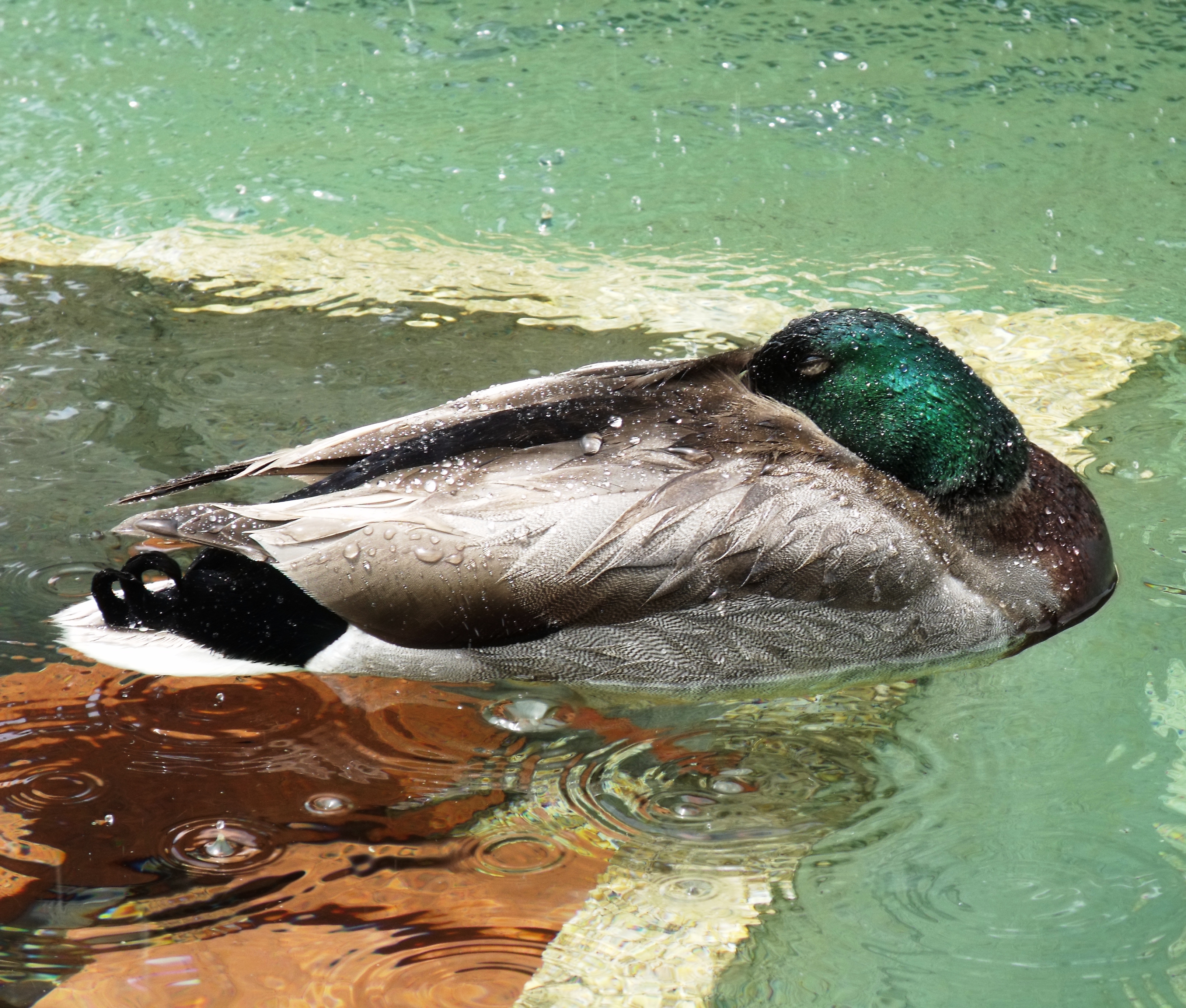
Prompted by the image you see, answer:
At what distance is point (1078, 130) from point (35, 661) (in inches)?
193

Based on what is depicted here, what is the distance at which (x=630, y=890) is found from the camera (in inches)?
97.9

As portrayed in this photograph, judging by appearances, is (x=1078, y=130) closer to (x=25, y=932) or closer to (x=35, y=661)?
(x=35, y=661)

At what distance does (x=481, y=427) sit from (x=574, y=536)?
0.37m

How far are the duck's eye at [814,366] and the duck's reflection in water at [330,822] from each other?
0.76 m

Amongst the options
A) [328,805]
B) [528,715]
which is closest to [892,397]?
[528,715]

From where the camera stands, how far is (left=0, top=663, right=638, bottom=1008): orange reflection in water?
2.29 metres

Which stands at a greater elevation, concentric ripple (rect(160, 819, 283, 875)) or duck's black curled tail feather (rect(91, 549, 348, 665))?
duck's black curled tail feather (rect(91, 549, 348, 665))

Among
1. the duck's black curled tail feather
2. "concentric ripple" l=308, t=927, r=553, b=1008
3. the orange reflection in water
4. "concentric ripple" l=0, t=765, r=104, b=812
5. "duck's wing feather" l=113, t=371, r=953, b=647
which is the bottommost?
"concentric ripple" l=308, t=927, r=553, b=1008

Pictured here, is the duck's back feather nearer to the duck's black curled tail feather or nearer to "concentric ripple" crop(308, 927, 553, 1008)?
the duck's black curled tail feather

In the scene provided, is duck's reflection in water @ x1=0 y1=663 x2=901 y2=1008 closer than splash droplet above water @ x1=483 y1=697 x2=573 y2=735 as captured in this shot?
Yes

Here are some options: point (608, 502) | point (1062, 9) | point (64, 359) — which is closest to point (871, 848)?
point (608, 502)

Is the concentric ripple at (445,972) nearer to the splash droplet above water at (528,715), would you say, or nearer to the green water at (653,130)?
the splash droplet above water at (528,715)

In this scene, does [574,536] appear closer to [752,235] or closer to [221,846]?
[221,846]

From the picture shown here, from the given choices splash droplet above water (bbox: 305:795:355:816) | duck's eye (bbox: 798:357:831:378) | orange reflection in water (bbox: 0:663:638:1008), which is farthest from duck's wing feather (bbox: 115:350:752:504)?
splash droplet above water (bbox: 305:795:355:816)
